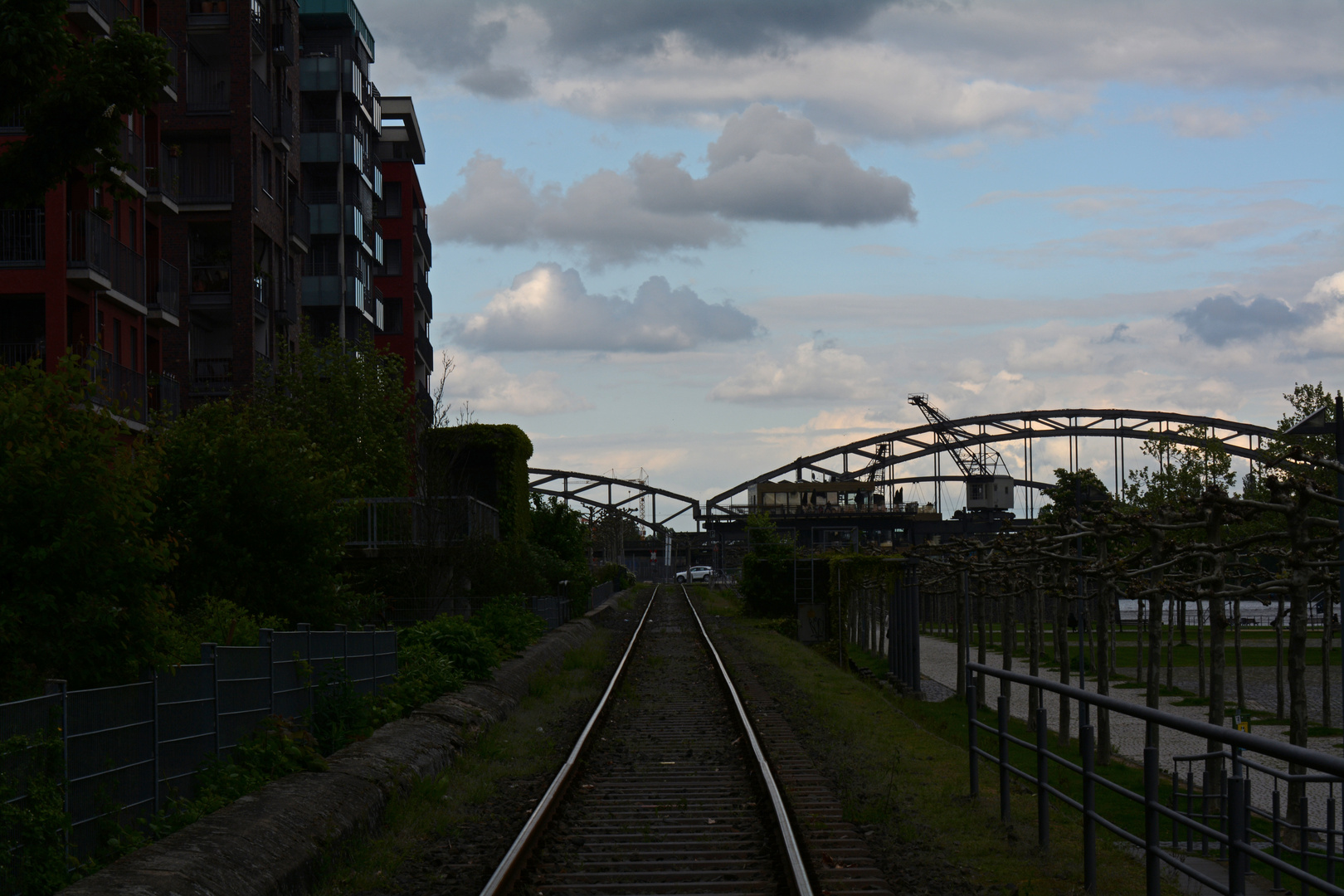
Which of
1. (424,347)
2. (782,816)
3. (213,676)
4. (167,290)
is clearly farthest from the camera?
(424,347)

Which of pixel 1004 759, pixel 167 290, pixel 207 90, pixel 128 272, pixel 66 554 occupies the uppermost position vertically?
pixel 207 90

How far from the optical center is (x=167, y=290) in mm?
41219

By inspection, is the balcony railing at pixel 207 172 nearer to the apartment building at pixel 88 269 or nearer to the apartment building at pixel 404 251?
the apartment building at pixel 88 269

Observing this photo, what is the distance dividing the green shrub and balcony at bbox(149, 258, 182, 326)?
20.5 meters

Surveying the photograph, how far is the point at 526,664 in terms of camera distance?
27.3 m

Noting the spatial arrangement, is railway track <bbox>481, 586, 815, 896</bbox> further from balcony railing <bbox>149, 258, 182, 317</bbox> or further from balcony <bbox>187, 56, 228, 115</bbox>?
balcony <bbox>187, 56, 228, 115</bbox>

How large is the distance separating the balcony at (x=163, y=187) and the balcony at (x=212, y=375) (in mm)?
5854

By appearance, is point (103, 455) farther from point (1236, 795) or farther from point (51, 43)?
point (1236, 795)

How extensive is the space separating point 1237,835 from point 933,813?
5938 millimetres

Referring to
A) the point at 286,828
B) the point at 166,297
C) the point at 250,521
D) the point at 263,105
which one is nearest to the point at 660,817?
the point at 286,828

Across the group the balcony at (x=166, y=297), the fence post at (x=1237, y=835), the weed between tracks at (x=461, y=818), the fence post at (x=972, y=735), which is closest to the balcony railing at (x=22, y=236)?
the balcony at (x=166, y=297)

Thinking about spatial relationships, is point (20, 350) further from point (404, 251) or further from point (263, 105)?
point (404, 251)

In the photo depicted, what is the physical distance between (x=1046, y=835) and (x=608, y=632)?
123 feet

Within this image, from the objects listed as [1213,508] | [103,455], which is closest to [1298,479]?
[1213,508]
